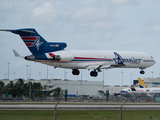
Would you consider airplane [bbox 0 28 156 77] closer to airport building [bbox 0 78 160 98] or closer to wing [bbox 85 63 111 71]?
wing [bbox 85 63 111 71]

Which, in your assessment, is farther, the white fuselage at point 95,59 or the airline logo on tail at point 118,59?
the airline logo on tail at point 118,59

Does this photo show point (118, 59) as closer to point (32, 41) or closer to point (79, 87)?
point (32, 41)

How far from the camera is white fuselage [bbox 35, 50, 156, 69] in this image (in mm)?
51625

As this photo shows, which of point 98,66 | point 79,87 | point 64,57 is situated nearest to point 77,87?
point 79,87

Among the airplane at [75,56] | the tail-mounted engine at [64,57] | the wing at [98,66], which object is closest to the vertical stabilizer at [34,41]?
the airplane at [75,56]

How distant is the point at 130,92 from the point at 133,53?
3958cm

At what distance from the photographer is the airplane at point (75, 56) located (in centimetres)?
4981

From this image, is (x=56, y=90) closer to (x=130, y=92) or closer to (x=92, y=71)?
(x=130, y=92)

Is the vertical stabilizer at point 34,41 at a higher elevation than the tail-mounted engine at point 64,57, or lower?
higher

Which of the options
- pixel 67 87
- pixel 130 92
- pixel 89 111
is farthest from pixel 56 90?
pixel 89 111

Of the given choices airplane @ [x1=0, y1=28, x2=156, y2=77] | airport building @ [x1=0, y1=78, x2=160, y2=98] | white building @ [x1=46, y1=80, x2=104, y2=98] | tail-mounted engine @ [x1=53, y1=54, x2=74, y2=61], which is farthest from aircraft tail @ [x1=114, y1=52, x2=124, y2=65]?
white building @ [x1=46, y1=80, x2=104, y2=98]

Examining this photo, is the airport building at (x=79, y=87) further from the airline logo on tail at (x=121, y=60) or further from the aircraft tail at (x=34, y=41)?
the aircraft tail at (x=34, y=41)

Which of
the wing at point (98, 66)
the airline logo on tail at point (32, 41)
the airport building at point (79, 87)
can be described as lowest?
the airport building at point (79, 87)

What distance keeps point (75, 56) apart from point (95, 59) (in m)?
4.07
